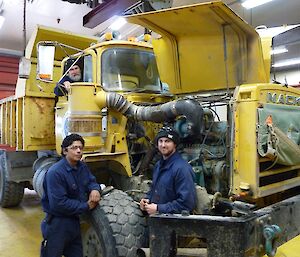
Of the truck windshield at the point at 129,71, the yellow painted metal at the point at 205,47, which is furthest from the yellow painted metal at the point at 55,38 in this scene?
the yellow painted metal at the point at 205,47

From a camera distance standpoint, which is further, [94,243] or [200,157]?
[200,157]

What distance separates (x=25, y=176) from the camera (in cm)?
651

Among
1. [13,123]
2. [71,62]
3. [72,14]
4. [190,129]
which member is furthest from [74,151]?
[72,14]

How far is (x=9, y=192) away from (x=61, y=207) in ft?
14.1

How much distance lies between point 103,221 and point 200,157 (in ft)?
3.94

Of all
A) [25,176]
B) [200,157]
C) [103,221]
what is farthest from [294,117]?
[25,176]

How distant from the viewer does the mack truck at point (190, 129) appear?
279 centimetres

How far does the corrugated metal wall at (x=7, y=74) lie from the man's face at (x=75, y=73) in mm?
11108

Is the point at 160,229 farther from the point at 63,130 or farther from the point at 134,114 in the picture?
the point at 63,130

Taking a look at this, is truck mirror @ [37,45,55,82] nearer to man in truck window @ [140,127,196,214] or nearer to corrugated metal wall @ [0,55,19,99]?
man in truck window @ [140,127,196,214]

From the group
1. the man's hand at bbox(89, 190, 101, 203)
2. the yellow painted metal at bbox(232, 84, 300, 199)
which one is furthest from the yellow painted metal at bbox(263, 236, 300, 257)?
the man's hand at bbox(89, 190, 101, 203)

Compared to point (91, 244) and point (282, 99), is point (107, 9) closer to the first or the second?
point (282, 99)

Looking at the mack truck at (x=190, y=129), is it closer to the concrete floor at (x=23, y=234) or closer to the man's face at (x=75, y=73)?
the man's face at (x=75, y=73)

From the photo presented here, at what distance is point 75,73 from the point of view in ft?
15.1
